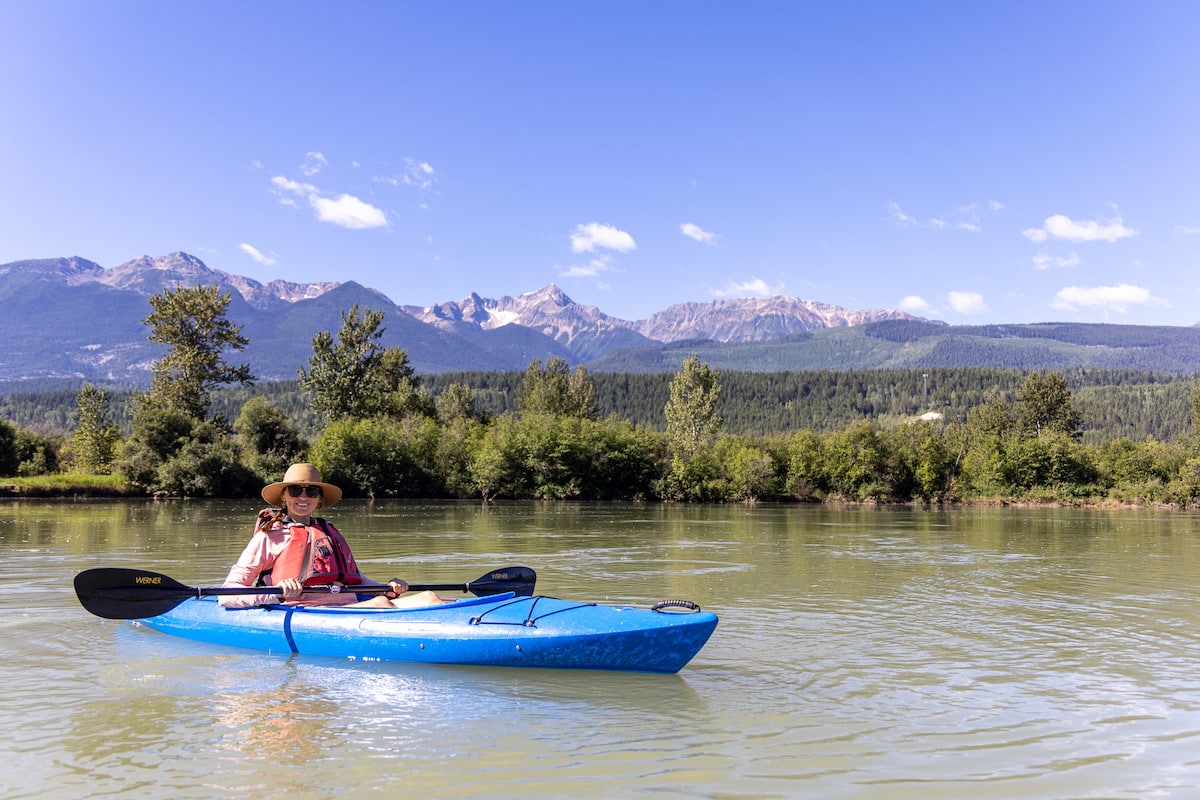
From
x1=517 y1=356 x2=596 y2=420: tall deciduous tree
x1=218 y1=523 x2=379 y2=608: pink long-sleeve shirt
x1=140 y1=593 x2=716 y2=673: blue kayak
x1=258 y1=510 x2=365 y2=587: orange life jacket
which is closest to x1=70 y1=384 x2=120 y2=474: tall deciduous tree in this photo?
x1=517 y1=356 x2=596 y2=420: tall deciduous tree

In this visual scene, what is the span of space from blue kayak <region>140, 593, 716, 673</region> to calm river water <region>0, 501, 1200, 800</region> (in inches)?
8.0

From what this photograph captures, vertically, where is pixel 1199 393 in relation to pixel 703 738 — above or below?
above

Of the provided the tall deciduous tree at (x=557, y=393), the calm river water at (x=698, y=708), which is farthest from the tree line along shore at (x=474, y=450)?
the calm river water at (x=698, y=708)

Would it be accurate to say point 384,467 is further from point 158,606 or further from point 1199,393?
point 1199,393

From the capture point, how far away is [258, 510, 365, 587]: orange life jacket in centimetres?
1102

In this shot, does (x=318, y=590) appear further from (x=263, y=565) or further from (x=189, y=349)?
(x=189, y=349)

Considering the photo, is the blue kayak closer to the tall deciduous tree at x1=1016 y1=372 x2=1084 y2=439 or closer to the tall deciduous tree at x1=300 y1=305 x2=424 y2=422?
the tall deciduous tree at x1=300 y1=305 x2=424 y2=422

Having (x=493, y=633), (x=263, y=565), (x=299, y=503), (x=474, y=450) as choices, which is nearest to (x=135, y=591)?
(x=263, y=565)

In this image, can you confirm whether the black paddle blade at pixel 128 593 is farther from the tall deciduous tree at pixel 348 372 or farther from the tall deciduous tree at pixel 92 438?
the tall deciduous tree at pixel 348 372

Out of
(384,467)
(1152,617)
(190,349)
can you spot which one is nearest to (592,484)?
(384,467)

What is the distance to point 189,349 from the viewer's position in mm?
61156

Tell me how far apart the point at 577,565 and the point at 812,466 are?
5500 cm

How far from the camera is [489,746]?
23.8 ft

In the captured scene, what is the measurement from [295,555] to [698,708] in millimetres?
5312
